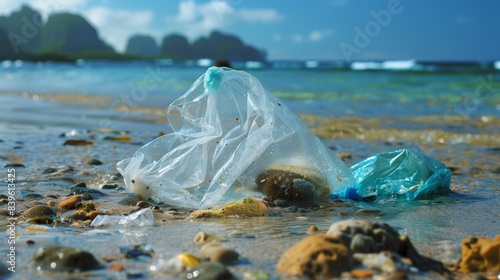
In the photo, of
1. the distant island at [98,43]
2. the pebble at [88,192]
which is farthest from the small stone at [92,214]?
the distant island at [98,43]

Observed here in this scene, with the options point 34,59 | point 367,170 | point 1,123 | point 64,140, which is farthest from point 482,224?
point 34,59

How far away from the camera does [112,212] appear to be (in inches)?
117

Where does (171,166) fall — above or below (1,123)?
above

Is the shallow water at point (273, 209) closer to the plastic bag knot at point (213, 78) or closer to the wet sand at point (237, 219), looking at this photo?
the wet sand at point (237, 219)

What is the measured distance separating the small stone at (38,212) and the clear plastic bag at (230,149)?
0.52m

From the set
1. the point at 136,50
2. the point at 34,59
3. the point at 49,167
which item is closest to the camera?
the point at 49,167

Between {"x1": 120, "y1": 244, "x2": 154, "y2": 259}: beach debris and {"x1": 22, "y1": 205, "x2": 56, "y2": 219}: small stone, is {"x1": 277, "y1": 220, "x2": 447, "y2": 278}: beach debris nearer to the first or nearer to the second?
{"x1": 120, "y1": 244, "x2": 154, "y2": 259}: beach debris

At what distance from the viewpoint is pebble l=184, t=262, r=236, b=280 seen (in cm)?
182

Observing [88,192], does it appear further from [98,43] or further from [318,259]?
[98,43]

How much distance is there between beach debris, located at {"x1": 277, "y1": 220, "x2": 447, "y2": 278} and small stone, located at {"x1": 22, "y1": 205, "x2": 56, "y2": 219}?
56.7 inches

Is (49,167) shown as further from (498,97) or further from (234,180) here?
(498,97)

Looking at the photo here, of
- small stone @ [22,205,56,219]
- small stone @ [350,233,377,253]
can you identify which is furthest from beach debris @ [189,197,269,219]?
small stone @ [350,233,377,253]

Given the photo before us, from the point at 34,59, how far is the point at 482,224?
7941 centimetres

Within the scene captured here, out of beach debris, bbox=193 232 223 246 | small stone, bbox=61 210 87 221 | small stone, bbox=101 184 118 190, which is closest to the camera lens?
beach debris, bbox=193 232 223 246
